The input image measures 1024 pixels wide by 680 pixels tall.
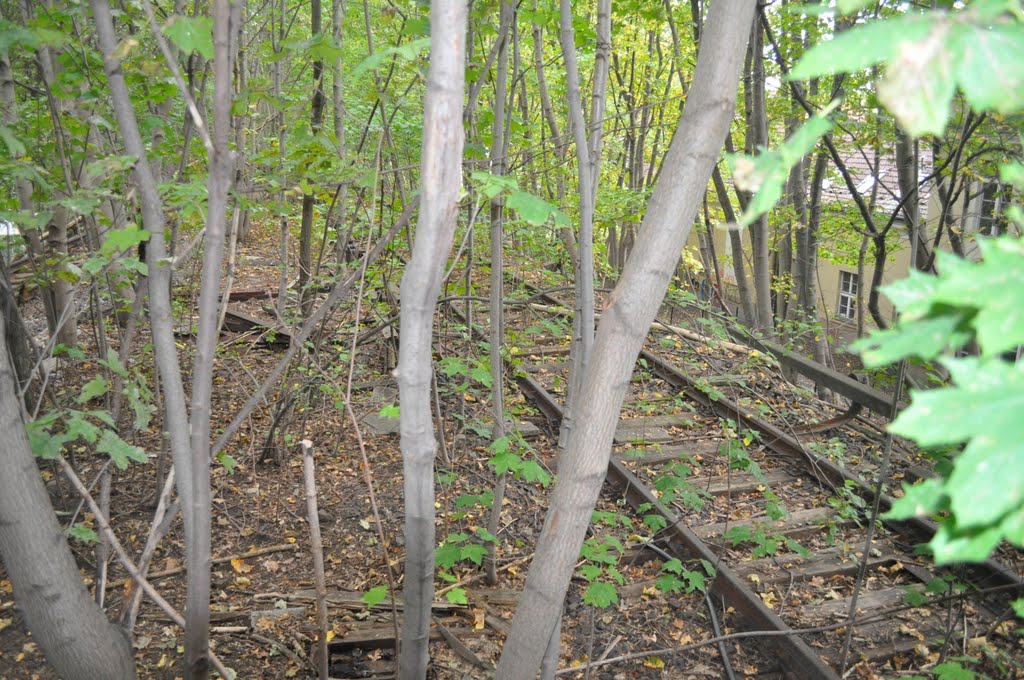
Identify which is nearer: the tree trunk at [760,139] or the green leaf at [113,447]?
the green leaf at [113,447]

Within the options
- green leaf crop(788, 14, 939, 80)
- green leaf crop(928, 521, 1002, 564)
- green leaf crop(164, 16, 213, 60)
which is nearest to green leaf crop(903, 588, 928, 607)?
green leaf crop(928, 521, 1002, 564)

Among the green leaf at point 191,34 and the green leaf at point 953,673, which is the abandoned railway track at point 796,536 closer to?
the green leaf at point 953,673

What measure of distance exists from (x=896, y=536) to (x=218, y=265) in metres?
5.40

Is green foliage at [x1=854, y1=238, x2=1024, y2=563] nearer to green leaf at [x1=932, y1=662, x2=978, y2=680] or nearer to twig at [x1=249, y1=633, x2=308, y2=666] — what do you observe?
green leaf at [x1=932, y1=662, x2=978, y2=680]

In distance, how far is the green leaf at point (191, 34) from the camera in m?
2.47

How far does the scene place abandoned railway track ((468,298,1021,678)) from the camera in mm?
4414

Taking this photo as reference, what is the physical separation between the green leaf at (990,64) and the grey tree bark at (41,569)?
3.13m

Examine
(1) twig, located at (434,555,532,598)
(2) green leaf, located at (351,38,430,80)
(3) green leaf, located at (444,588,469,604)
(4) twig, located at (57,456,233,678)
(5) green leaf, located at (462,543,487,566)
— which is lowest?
(1) twig, located at (434,555,532,598)

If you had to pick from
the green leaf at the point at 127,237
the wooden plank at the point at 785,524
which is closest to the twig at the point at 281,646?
the green leaf at the point at 127,237

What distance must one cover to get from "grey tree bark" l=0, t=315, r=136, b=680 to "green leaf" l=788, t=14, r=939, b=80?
296cm

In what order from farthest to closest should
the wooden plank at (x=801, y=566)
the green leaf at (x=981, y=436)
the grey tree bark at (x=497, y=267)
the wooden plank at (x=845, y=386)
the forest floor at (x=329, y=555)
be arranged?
1. the wooden plank at (x=845, y=386)
2. the wooden plank at (x=801, y=566)
3. the grey tree bark at (x=497, y=267)
4. the forest floor at (x=329, y=555)
5. the green leaf at (x=981, y=436)

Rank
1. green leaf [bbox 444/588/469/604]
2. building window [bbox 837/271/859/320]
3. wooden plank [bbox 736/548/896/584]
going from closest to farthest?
green leaf [bbox 444/588/469/604], wooden plank [bbox 736/548/896/584], building window [bbox 837/271/859/320]

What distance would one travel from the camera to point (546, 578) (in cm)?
259

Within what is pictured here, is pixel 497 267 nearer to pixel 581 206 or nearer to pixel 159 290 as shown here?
pixel 581 206
